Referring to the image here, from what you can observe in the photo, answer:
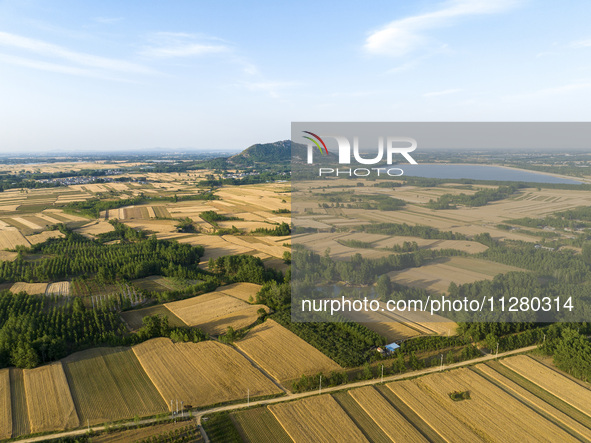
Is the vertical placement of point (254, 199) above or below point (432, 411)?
above

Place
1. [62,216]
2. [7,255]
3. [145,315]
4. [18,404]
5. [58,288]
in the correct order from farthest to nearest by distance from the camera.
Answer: [62,216], [7,255], [58,288], [145,315], [18,404]

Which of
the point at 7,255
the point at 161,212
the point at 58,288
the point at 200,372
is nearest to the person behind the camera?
the point at 200,372

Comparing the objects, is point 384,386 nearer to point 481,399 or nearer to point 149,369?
point 481,399

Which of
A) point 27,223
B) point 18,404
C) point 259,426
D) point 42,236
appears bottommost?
point 259,426

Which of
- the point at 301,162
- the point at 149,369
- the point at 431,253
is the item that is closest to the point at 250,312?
the point at 149,369

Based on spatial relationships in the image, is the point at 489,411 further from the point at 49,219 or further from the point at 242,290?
the point at 49,219

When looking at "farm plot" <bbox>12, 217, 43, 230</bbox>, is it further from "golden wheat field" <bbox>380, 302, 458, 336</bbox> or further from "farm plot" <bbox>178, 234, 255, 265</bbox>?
"golden wheat field" <bbox>380, 302, 458, 336</bbox>

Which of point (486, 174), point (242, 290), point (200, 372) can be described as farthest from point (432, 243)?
point (200, 372)
